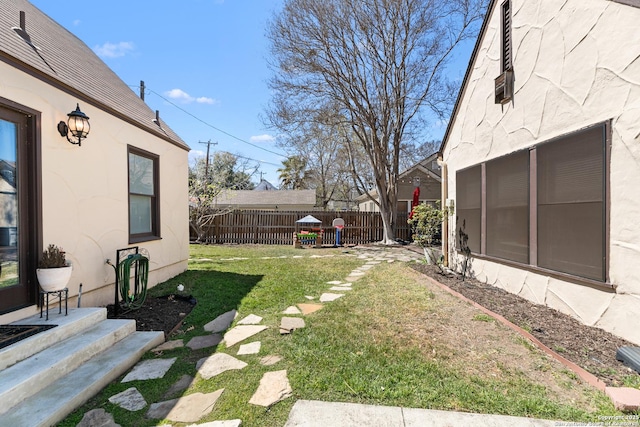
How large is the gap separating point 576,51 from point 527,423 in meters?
4.08

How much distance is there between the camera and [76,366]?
8.28 ft

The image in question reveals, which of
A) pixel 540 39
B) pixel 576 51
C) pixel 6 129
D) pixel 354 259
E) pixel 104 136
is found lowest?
pixel 354 259

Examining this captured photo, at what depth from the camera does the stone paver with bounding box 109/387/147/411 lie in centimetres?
215

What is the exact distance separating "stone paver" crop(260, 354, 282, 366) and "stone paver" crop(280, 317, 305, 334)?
0.55 m

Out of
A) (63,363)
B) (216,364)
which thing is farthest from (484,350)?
(63,363)

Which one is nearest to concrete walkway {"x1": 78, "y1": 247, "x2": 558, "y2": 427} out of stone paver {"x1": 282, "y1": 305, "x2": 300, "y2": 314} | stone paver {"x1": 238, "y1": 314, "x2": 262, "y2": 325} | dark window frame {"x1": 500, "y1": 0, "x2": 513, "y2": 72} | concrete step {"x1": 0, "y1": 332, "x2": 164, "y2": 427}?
concrete step {"x1": 0, "y1": 332, "x2": 164, "y2": 427}

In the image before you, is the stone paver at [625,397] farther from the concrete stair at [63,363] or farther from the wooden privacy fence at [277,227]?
the wooden privacy fence at [277,227]

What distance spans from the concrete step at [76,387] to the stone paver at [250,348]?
0.98 meters

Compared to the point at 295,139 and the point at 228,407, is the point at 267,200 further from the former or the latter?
the point at 228,407

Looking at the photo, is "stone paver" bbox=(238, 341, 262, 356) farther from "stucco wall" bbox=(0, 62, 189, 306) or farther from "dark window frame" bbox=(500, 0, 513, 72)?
"dark window frame" bbox=(500, 0, 513, 72)

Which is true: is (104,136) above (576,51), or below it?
below

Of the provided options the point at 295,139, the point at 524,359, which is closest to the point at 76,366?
the point at 524,359

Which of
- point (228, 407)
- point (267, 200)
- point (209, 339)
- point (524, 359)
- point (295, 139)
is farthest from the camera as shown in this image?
point (267, 200)

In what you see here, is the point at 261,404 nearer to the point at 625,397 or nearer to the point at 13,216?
the point at 625,397
